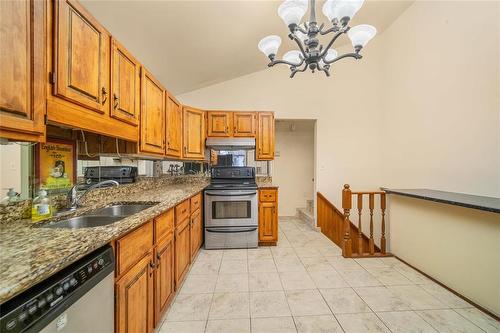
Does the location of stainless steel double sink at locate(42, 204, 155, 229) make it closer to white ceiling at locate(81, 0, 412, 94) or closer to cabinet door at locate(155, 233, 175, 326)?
cabinet door at locate(155, 233, 175, 326)

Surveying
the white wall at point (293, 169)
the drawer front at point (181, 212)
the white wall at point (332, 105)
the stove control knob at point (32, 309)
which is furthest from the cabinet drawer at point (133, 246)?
the white wall at point (293, 169)

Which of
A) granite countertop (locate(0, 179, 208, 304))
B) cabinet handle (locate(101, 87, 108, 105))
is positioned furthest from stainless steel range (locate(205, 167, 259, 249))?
cabinet handle (locate(101, 87, 108, 105))

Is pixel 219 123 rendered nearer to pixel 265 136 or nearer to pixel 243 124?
pixel 243 124

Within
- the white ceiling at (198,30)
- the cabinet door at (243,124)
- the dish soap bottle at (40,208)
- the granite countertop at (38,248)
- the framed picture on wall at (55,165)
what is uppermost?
the white ceiling at (198,30)

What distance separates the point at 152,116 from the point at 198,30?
1.09m

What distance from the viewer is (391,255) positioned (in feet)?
8.98

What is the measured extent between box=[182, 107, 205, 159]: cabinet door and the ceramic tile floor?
150cm

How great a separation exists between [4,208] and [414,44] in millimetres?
4531

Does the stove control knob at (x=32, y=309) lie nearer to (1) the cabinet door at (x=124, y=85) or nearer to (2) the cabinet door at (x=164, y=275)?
(2) the cabinet door at (x=164, y=275)

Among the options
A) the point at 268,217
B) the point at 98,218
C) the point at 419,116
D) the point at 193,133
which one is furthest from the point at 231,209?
the point at 419,116

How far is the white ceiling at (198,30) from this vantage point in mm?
1812

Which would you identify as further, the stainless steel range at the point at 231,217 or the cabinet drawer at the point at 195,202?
the stainless steel range at the point at 231,217

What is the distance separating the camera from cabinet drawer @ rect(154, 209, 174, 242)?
148 centimetres

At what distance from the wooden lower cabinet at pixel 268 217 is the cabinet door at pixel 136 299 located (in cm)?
194
